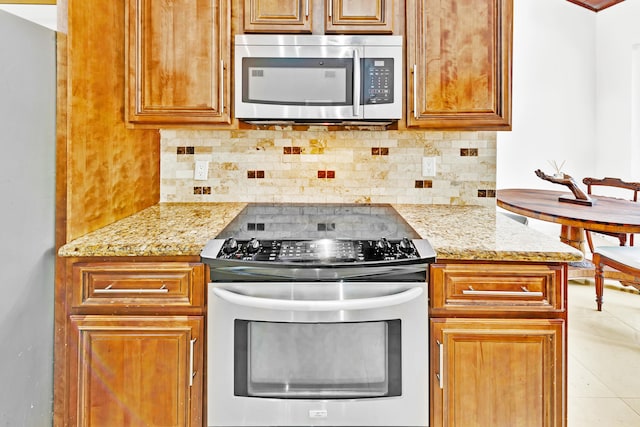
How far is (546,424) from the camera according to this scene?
1.28 m

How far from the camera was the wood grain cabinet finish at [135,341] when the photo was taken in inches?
51.0

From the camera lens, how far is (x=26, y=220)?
1258 millimetres

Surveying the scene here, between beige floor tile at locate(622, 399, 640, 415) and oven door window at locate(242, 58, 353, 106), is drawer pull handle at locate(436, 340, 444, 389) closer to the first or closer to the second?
oven door window at locate(242, 58, 353, 106)

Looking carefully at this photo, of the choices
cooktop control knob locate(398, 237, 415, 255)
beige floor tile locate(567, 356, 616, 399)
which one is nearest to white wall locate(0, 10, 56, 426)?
cooktop control knob locate(398, 237, 415, 255)

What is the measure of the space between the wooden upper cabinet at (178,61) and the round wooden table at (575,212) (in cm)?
219

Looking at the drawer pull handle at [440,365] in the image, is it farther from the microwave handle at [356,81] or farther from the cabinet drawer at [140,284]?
the microwave handle at [356,81]

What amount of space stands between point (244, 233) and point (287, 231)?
6.7 inches

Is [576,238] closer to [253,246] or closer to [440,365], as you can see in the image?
[440,365]

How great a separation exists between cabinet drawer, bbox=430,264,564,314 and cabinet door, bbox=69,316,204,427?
2.66 ft

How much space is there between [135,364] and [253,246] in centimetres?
54

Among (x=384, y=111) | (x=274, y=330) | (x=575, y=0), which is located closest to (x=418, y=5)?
(x=384, y=111)

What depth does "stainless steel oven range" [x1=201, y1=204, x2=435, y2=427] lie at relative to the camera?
1264 mm

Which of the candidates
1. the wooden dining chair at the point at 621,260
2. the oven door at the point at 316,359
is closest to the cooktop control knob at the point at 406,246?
the oven door at the point at 316,359

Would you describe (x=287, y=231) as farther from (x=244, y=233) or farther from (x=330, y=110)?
(x=330, y=110)
